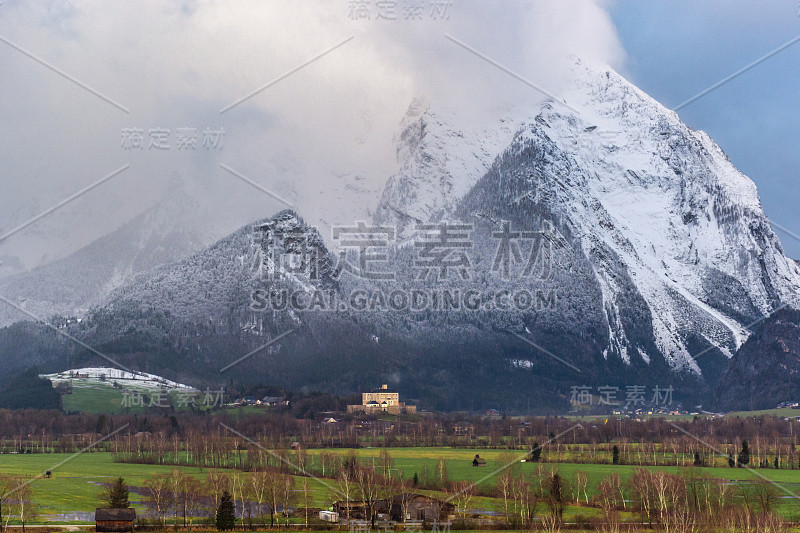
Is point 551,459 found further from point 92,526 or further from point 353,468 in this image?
point 92,526

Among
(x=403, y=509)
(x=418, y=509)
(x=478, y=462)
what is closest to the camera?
(x=403, y=509)

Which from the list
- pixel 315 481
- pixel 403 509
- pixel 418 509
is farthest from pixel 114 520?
pixel 315 481

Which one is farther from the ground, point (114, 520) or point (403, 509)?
point (403, 509)

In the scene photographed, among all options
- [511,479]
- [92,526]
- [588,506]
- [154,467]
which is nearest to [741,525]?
[588,506]

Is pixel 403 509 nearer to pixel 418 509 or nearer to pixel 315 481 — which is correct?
pixel 418 509

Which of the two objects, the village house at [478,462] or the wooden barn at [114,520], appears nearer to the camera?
the wooden barn at [114,520]

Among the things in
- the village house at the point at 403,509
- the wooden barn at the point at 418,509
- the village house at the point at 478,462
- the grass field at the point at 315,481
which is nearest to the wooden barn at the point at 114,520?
the grass field at the point at 315,481

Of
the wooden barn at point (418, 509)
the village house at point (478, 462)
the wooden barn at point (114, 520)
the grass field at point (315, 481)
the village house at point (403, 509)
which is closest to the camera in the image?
the wooden barn at point (114, 520)

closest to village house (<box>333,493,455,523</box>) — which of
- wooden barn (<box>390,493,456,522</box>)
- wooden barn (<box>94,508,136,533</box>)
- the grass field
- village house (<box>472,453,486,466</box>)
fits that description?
wooden barn (<box>390,493,456,522</box>)

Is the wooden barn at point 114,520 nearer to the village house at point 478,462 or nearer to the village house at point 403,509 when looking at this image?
the village house at point 403,509

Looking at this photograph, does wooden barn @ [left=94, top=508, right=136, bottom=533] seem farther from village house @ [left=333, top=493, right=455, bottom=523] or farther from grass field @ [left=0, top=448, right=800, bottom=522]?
village house @ [left=333, top=493, right=455, bottom=523]
